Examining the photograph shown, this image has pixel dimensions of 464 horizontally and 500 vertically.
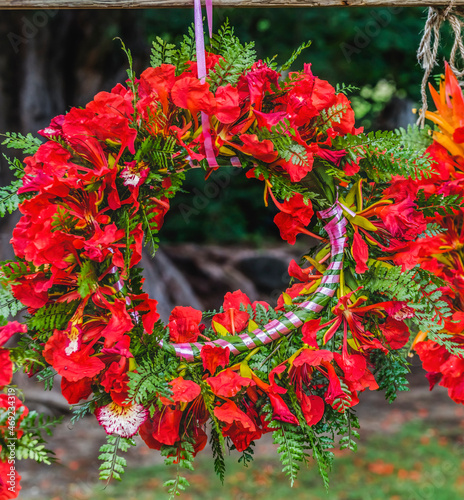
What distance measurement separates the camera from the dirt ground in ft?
9.14

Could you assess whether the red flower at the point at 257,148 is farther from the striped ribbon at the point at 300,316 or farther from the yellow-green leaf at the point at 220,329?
the yellow-green leaf at the point at 220,329

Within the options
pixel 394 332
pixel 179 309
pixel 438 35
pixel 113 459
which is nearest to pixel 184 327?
pixel 179 309

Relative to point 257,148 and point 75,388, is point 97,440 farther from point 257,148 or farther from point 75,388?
point 257,148

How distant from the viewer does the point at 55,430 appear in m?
3.22

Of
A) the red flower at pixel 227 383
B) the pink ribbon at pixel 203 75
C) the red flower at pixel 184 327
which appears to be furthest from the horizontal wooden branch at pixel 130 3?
the red flower at pixel 227 383

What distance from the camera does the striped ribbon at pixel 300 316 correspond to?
101 centimetres

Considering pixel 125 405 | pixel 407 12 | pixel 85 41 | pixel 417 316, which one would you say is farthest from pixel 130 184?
pixel 407 12

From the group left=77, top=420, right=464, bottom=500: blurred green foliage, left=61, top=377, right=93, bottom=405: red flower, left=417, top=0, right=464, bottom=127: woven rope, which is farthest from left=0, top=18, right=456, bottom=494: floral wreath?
left=77, top=420, right=464, bottom=500: blurred green foliage
